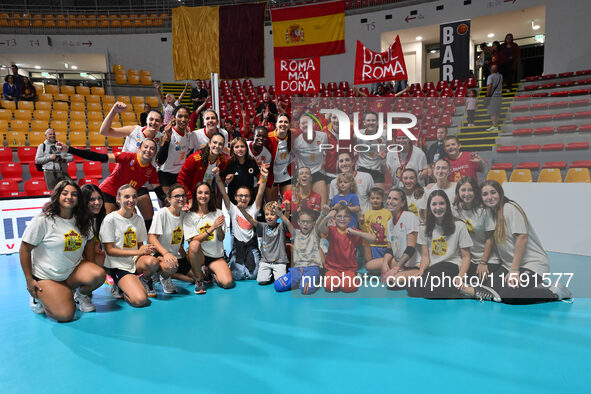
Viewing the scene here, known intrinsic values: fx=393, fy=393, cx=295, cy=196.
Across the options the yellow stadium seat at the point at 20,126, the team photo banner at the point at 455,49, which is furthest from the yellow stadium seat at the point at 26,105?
the team photo banner at the point at 455,49

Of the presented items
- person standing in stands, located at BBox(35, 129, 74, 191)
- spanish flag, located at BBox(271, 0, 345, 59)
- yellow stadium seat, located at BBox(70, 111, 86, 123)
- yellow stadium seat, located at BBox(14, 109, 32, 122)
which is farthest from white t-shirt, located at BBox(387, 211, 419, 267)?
yellow stadium seat, located at BBox(14, 109, 32, 122)

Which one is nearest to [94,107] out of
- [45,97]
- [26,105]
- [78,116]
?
[78,116]

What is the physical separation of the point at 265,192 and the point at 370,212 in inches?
73.5

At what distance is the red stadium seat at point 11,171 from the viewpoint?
388 inches

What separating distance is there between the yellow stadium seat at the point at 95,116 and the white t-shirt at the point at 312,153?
12.7m

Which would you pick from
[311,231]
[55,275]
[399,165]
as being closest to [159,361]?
[55,275]

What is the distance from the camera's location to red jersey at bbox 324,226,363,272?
13.1 feet

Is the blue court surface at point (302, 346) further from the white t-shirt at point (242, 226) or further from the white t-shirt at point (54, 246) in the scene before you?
the white t-shirt at point (242, 226)

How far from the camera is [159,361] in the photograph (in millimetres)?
2801

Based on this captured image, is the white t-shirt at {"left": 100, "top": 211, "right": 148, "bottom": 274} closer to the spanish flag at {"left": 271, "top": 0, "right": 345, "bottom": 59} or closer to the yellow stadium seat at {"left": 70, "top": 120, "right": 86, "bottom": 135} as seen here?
the spanish flag at {"left": 271, "top": 0, "right": 345, "bottom": 59}

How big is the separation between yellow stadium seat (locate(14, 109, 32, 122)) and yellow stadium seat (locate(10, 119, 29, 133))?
1.94 ft

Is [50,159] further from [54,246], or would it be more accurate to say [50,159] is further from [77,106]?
[77,106]

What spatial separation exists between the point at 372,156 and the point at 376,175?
20cm

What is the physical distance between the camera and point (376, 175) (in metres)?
3.87
